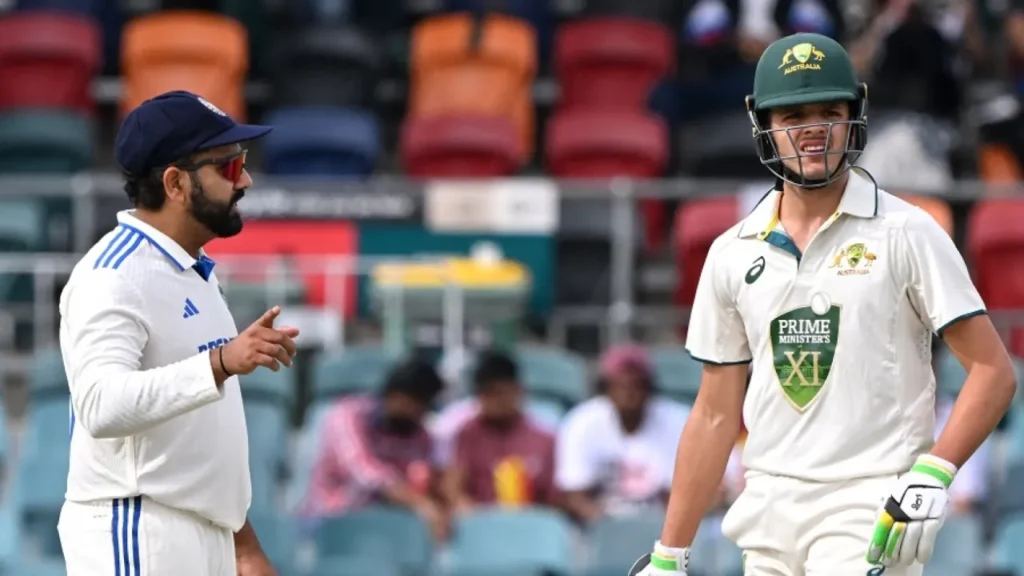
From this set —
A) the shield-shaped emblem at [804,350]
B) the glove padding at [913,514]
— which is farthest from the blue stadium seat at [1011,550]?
the glove padding at [913,514]

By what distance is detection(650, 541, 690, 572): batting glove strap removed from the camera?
17.5ft

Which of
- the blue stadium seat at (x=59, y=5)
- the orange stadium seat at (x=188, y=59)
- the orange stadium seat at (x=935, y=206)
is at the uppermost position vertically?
the blue stadium seat at (x=59, y=5)

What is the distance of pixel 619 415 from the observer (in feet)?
32.4

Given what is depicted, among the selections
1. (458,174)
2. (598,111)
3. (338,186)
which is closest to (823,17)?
(598,111)

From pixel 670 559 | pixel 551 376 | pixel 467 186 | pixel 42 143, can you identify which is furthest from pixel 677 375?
pixel 670 559

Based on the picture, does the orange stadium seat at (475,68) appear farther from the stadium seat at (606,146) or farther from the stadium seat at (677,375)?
the stadium seat at (677,375)

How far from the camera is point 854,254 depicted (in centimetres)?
506

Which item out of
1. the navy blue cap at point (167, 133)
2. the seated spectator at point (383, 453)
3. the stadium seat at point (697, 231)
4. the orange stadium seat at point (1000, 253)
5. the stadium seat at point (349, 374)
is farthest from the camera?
the orange stadium seat at point (1000, 253)

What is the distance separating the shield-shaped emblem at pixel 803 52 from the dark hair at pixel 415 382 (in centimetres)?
470

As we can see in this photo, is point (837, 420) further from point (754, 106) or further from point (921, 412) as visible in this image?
point (754, 106)

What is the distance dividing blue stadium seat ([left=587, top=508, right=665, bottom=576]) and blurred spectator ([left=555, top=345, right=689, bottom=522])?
2.20ft

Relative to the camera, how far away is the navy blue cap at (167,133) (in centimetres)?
516

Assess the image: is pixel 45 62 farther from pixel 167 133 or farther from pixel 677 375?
pixel 167 133

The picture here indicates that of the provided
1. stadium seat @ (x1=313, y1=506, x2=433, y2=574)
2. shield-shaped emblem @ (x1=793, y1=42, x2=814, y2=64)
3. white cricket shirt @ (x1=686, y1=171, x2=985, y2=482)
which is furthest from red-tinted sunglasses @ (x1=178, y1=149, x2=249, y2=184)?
stadium seat @ (x1=313, y1=506, x2=433, y2=574)
